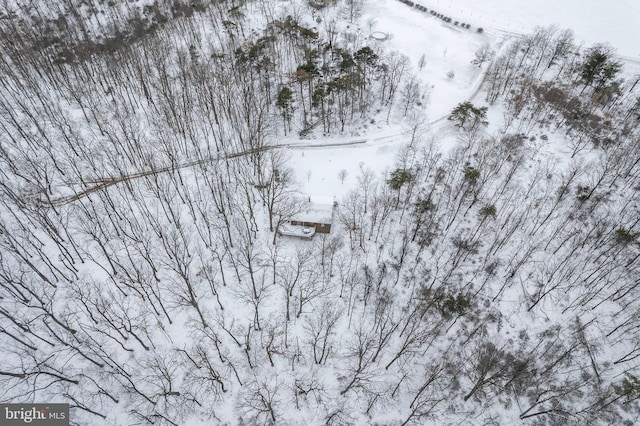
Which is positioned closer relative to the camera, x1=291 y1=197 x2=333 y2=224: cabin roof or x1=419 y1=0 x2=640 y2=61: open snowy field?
x1=291 y1=197 x2=333 y2=224: cabin roof

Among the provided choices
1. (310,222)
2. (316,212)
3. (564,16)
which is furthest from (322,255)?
(564,16)

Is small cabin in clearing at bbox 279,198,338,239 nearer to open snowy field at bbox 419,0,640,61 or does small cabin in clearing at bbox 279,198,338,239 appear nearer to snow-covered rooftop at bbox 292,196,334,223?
snow-covered rooftop at bbox 292,196,334,223

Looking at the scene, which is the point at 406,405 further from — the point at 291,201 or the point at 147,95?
the point at 147,95

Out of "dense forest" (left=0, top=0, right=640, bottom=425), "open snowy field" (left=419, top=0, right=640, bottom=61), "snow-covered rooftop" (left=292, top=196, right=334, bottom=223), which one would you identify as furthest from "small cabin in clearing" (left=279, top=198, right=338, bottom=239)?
"open snowy field" (left=419, top=0, right=640, bottom=61)

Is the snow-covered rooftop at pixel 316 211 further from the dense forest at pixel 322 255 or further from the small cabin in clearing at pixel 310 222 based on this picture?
the dense forest at pixel 322 255

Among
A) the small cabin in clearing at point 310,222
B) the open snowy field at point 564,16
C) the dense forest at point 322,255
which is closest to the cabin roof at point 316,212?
the small cabin in clearing at point 310,222

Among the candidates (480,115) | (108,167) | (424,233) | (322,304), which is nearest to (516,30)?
(480,115)
